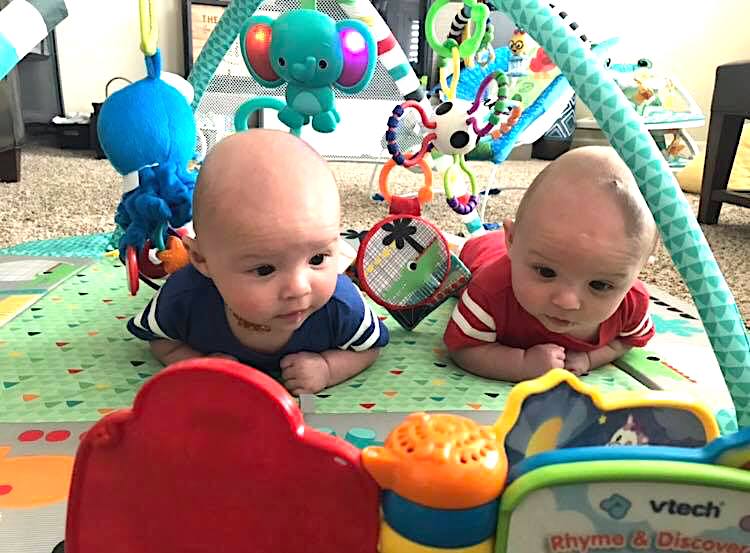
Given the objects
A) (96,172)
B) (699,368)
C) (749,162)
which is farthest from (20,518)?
(749,162)

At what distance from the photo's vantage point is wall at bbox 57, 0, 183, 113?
258 centimetres

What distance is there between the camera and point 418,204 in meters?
0.90

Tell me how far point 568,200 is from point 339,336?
0.87ft

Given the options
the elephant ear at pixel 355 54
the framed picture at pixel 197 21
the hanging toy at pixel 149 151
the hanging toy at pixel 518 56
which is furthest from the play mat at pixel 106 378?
the framed picture at pixel 197 21

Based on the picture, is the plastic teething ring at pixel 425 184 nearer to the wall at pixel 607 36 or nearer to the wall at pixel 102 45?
the wall at pixel 607 36

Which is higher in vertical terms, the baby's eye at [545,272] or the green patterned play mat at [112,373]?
the baby's eye at [545,272]

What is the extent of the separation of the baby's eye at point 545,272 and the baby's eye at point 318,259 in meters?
0.21

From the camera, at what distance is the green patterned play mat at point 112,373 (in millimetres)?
665

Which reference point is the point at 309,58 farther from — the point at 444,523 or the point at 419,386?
the point at 444,523

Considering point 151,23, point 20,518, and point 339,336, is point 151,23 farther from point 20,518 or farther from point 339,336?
point 20,518

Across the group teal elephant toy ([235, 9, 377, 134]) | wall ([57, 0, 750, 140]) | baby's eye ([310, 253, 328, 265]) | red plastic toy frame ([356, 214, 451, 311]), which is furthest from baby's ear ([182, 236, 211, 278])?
wall ([57, 0, 750, 140])

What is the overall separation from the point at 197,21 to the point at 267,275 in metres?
2.27

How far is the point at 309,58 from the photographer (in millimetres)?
895

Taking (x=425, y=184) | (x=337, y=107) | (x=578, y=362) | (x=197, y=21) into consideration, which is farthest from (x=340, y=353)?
(x=197, y=21)
